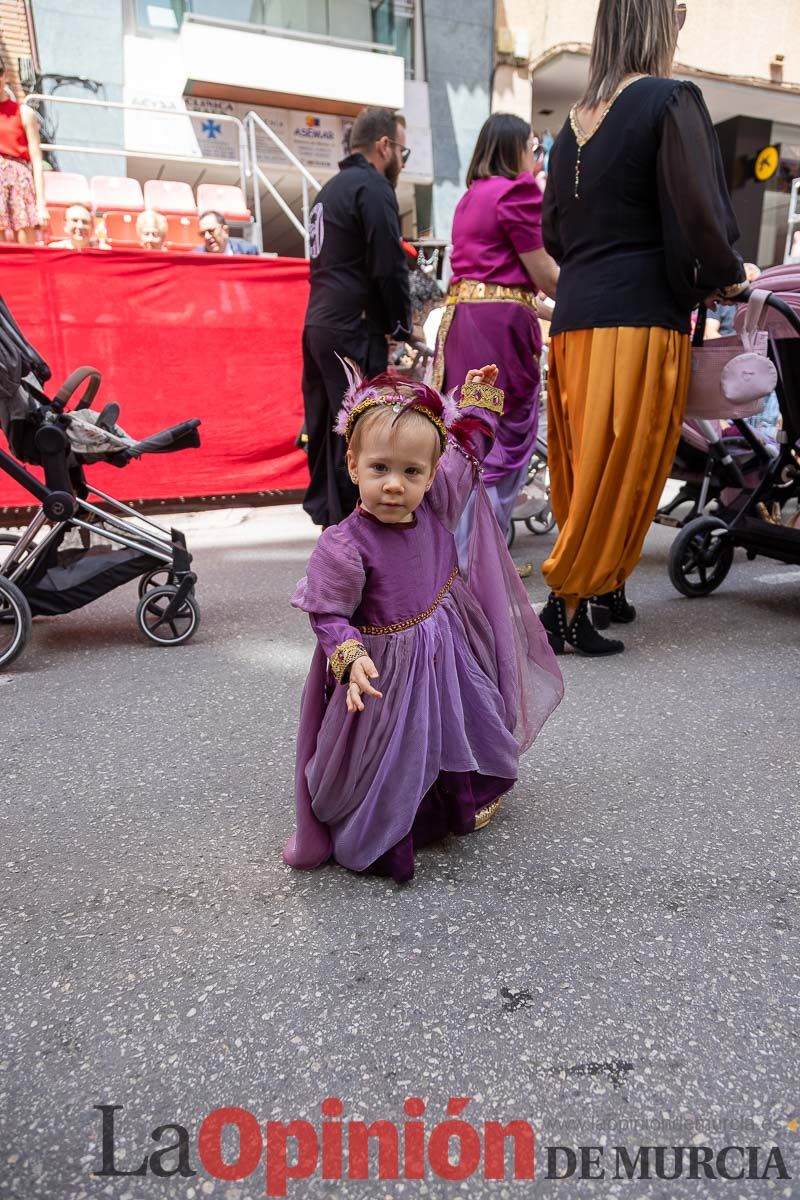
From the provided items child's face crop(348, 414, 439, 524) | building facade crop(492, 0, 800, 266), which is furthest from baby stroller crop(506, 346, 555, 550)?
building facade crop(492, 0, 800, 266)

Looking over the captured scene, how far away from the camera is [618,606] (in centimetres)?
362

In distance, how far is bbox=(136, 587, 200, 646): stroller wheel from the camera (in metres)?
3.48

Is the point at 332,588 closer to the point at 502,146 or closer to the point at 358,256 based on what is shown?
the point at 502,146

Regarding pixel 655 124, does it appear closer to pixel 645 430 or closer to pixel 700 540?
pixel 645 430

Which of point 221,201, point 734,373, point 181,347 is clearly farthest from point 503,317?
point 221,201

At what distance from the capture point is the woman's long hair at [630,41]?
2723 millimetres

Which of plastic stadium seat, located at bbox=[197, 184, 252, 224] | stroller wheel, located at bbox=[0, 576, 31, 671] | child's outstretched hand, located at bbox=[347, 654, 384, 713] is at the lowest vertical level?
stroller wheel, located at bbox=[0, 576, 31, 671]

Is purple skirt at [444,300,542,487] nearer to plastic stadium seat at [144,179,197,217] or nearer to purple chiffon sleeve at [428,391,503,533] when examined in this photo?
purple chiffon sleeve at [428,391,503,533]

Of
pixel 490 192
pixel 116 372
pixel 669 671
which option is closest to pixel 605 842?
pixel 669 671

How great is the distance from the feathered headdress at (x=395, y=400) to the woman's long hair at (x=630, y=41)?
1712mm

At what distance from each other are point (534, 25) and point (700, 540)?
11.6m

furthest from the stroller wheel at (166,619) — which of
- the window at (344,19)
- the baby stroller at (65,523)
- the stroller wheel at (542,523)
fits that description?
the window at (344,19)

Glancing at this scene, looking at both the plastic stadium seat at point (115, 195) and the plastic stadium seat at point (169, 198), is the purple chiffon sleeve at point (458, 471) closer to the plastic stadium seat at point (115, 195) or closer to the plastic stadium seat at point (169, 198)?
the plastic stadium seat at point (115, 195)

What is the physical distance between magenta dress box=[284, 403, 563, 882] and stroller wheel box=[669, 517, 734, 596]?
6.98 ft
